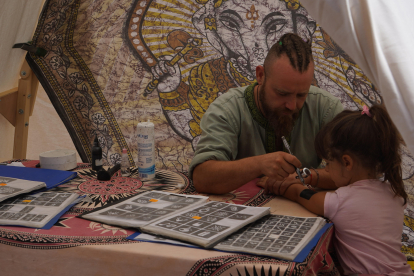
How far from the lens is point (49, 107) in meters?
2.21

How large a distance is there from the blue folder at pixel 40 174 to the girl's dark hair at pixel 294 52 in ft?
2.73

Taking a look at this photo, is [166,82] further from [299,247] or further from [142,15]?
[299,247]

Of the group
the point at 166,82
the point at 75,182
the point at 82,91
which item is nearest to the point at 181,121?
the point at 166,82

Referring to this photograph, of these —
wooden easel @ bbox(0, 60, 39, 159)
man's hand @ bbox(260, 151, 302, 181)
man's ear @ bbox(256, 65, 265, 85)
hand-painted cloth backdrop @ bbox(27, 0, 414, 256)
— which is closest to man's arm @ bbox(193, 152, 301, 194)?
man's hand @ bbox(260, 151, 302, 181)

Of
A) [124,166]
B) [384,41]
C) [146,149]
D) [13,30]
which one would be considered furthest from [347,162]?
[13,30]

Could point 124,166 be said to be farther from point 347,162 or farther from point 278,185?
point 347,162

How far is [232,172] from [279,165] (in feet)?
0.53

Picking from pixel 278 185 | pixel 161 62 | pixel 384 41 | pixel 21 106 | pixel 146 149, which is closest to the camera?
pixel 384 41

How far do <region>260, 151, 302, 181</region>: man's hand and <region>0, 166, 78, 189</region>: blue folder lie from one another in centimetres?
67

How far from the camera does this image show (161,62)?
1.92 meters

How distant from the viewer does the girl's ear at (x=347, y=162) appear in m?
1.12

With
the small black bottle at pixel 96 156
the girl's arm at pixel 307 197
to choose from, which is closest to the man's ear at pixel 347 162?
the girl's arm at pixel 307 197

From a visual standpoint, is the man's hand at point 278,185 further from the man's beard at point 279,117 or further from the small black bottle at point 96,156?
the small black bottle at point 96,156

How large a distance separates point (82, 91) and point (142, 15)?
0.50 metres
